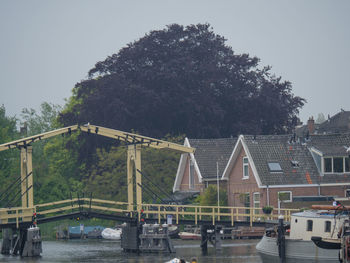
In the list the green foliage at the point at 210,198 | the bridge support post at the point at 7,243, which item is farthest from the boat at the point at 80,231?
the bridge support post at the point at 7,243

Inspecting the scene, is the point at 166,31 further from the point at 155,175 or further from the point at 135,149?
the point at 135,149

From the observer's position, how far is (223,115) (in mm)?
78875

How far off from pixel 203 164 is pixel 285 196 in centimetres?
989

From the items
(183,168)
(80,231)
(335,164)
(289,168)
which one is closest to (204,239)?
(289,168)

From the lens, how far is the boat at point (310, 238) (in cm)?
3781

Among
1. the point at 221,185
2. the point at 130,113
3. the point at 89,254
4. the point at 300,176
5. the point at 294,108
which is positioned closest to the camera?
the point at 89,254

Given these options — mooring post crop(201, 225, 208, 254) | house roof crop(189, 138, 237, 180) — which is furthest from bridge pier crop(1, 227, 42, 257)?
house roof crop(189, 138, 237, 180)

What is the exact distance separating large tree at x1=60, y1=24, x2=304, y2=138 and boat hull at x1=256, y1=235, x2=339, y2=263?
37229 mm

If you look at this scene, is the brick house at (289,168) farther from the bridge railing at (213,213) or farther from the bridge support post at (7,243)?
the bridge support post at (7,243)

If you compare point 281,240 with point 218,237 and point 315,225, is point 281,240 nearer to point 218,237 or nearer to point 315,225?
point 315,225

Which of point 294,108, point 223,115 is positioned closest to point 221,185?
point 223,115

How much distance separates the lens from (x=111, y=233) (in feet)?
A: 227

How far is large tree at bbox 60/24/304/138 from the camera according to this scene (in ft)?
257

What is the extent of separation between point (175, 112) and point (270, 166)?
20811 mm
